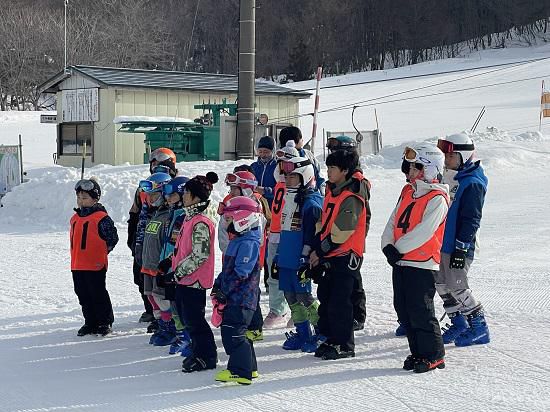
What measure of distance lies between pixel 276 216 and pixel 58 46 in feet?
174

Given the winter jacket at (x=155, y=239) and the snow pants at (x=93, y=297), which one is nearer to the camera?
the winter jacket at (x=155, y=239)

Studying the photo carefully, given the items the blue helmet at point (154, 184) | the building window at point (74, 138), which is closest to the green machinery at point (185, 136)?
the building window at point (74, 138)

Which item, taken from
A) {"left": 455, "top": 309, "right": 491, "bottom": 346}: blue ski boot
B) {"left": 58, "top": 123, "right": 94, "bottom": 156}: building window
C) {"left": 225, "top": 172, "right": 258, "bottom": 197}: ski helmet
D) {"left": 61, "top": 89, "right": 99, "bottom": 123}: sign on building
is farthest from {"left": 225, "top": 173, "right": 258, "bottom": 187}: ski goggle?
{"left": 58, "top": 123, "right": 94, "bottom": 156}: building window

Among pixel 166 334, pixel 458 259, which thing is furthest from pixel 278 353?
pixel 458 259

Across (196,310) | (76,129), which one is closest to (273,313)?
(196,310)

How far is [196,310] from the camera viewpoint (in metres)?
6.04

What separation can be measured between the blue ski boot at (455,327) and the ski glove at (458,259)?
1.78 feet

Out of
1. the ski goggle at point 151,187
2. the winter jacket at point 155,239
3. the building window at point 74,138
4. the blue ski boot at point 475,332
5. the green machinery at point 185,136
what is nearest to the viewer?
the blue ski boot at point 475,332

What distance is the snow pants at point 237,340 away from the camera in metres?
5.68

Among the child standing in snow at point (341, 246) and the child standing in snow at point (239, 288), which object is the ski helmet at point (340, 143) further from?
the child standing in snow at point (239, 288)

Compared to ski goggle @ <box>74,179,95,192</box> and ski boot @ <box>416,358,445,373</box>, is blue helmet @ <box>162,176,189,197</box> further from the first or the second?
ski boot @ <box>416,358,445,373</box>

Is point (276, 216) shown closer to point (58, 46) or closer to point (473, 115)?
point (473, 115)

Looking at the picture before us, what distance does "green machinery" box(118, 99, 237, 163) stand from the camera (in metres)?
19.3

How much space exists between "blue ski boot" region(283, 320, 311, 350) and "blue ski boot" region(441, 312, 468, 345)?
3.67 ft
